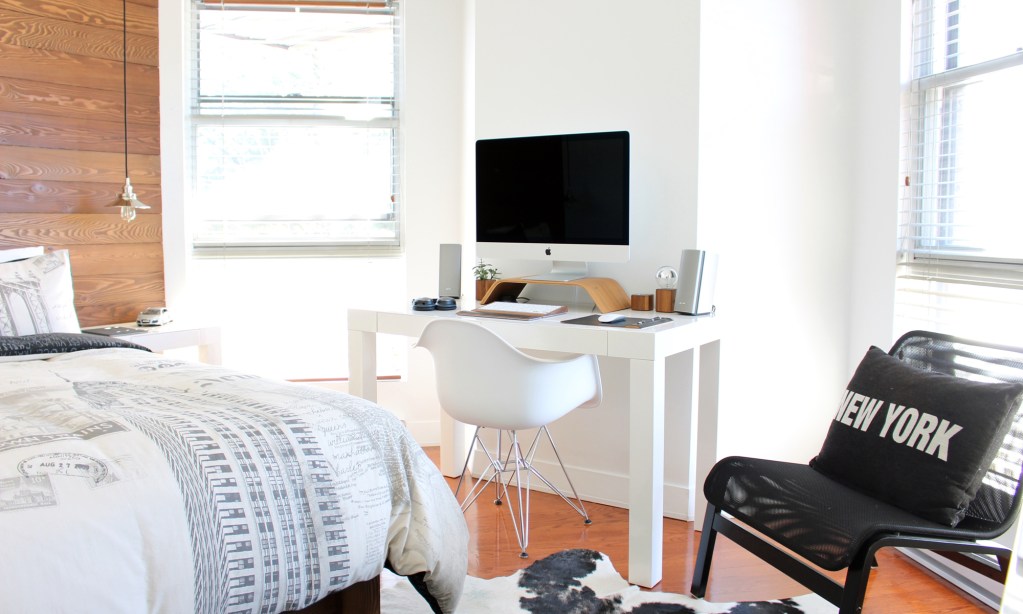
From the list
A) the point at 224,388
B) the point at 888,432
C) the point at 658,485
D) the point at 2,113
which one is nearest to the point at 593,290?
the point at 658,485

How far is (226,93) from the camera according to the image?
407 centimetres

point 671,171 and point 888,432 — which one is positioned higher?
point 671,171

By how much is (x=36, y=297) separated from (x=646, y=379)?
216 cm

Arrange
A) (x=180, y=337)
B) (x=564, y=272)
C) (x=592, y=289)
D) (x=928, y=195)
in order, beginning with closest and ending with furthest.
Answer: (x=928, y=195), (x=592, y=289), (x=564, y=272), (x=180, y=337)

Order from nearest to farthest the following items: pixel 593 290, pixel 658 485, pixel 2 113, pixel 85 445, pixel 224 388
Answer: pixel 85 445 → pixel 224 388 → pixel 658 485 → pixel 593 290 → pixel 2 113

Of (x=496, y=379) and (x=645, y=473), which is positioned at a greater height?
(x=496, y=379)

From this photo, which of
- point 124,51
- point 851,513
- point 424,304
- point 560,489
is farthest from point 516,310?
point 124,51

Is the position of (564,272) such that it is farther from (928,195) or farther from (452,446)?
(928,195)

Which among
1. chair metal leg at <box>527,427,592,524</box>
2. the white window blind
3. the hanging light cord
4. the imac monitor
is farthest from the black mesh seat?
the hanging light cord

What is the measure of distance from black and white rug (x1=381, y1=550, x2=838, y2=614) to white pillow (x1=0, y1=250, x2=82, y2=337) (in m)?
1.54

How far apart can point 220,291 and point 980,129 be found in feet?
10.9

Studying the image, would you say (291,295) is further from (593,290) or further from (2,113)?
(593,290)

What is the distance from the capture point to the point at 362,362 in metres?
3.36

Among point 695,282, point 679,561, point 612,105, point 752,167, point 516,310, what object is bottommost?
point 679,561
